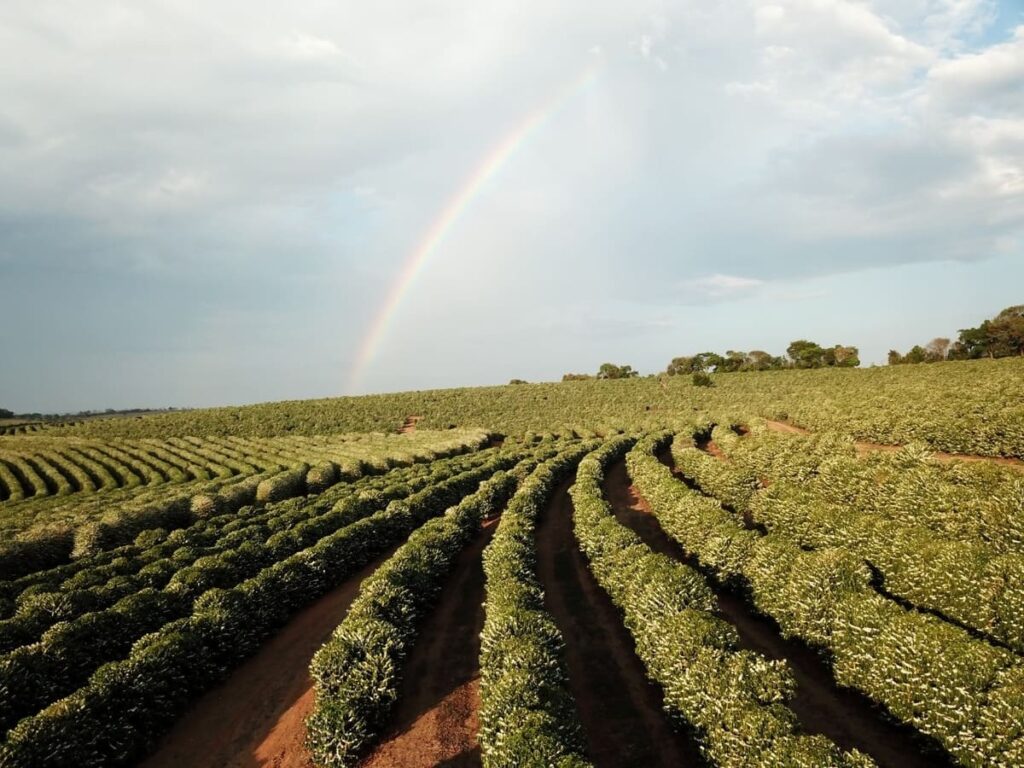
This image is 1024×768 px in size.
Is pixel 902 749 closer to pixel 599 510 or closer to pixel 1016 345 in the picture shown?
pixel 599 510

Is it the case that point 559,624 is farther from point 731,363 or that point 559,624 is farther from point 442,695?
point 731,363

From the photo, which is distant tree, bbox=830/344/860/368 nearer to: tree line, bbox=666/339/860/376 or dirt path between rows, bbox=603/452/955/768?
tree line, bbox=666/339/860/376

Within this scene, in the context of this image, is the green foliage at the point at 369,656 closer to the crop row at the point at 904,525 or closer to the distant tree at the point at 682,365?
the crop row at the point at 904,525

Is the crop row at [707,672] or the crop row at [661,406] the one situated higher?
the crop row at [661,406]

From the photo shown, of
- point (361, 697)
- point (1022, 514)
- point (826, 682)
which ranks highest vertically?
point (1022, 514)

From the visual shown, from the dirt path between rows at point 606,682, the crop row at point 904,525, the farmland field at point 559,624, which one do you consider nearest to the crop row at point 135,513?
the farmland field at point 559,624

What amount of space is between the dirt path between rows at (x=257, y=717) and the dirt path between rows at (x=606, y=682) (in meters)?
8.07

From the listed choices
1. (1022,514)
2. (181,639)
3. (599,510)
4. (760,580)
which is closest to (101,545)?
(181,639)

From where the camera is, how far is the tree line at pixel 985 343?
9225 centimetres

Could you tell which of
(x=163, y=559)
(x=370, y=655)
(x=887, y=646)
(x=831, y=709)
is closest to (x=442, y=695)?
(x=370, y=655)

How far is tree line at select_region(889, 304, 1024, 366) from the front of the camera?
92250 mm

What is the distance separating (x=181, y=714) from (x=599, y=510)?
62.2 ft

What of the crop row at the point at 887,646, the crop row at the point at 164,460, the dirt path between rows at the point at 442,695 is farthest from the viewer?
the crop row at the point at 164,460

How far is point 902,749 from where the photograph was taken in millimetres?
12578
